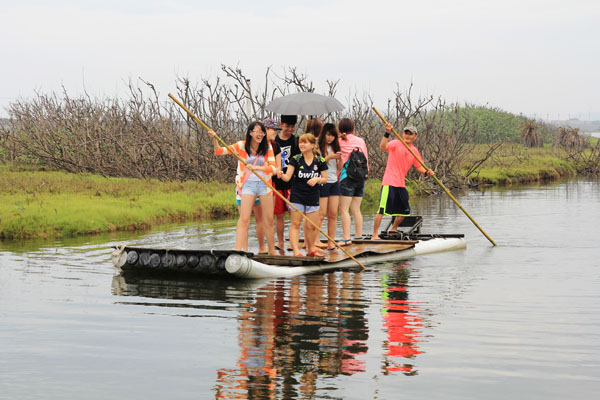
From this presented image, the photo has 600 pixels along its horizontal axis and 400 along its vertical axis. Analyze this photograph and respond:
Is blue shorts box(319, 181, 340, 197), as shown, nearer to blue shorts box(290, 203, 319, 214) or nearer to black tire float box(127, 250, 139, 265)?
blue shorts box(290, 203, 319, 214)

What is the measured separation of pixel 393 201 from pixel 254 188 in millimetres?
3400

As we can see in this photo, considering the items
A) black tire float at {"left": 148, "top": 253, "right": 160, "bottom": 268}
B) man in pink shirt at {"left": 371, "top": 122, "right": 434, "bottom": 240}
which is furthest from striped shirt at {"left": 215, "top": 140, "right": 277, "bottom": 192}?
man in pink shirt at {"left": 371, "top": 122, "right": 434, "bottom": 240}

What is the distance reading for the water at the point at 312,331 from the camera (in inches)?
237

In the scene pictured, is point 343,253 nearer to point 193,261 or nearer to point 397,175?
point 397,175

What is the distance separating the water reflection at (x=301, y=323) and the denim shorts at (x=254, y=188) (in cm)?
120

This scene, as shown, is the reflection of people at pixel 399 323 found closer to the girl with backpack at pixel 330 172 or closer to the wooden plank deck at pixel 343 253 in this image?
the wooden plank deck at pixel 343 253

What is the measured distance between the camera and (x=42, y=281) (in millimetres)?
10844

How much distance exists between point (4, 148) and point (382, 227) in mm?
21859

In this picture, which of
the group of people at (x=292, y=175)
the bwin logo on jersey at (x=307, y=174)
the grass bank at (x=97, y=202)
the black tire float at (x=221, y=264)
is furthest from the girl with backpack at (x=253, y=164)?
the grass bank at (x=97, y=202)

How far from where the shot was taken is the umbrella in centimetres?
1126

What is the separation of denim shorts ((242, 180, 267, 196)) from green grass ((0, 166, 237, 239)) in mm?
7302

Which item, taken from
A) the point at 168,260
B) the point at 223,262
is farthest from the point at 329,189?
the point at 168,260

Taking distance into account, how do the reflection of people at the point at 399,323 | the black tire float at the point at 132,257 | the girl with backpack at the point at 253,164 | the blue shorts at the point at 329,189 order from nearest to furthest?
1. the reflection of people at the point at 399,323
2. the girl with backpack at the point at 253,164
3. the black tire float at the point at 132,257
4. the blue shorts at the point at 329,189

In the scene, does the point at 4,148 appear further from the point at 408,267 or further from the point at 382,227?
the point at 408,267
